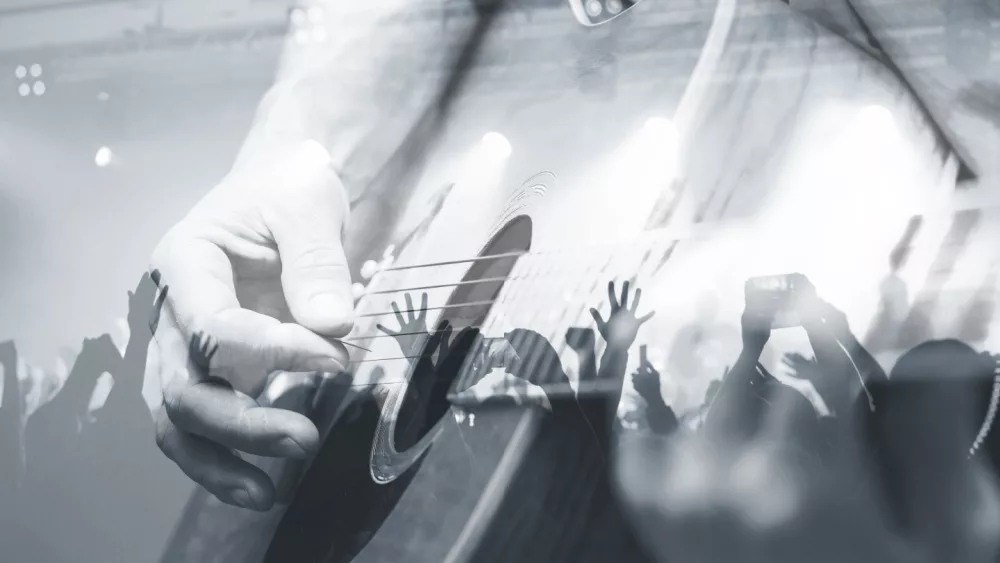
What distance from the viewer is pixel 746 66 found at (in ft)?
4.73

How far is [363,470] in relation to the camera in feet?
4.65

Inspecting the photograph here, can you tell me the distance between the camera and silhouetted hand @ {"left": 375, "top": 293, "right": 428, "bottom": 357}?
56.8 inches

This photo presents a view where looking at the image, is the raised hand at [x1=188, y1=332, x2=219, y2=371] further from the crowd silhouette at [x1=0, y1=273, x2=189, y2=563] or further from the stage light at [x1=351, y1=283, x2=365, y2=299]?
the stage light at [x1=351, y1=283, x2=365, y2=299]

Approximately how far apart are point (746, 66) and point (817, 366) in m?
0.54

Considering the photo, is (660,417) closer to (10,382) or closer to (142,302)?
(142,302)

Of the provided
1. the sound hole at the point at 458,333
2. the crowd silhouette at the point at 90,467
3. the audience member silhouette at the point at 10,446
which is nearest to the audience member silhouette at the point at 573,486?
the sound hole at the point at 458,333

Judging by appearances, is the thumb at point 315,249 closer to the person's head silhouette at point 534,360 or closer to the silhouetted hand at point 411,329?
the silhouetted hand at point 411,329

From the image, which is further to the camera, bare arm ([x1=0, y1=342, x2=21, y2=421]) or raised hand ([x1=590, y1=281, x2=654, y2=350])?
bare arm ([x1=0, y1=342, x2=21, y2=421])

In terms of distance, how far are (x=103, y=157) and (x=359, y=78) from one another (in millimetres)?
560

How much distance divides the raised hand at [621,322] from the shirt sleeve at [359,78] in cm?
53

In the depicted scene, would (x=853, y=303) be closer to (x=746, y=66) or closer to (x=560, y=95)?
(x=746, y=66)

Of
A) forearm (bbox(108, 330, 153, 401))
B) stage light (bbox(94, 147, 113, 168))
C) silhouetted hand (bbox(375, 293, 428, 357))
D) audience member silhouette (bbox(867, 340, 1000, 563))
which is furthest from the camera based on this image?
stage light (bbox(94, 147, 113, 168))

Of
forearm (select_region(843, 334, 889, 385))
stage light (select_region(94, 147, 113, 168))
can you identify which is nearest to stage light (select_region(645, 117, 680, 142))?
forearm (select_region(843, 334, 889, 385))

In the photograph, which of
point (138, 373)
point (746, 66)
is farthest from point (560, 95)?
point (138, 373)
